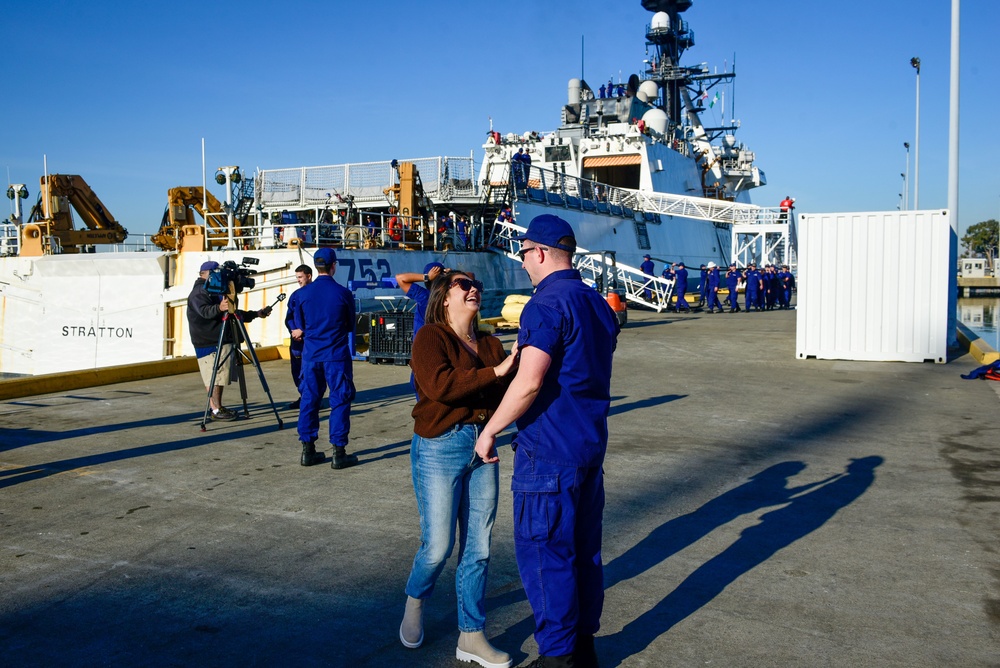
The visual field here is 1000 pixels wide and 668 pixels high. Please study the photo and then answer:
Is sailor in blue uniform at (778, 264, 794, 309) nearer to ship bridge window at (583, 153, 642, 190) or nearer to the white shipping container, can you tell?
ship bridge window at (583, 153, 642, 190)

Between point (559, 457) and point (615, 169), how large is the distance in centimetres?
3927

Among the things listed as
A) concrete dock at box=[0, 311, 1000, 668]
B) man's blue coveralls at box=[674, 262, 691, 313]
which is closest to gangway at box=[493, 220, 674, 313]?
man's blue coveralls at box=[674, 262, 691, 313]

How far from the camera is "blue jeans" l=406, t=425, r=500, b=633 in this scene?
339 cm

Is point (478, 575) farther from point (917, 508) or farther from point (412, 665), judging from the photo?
point (917, 508)

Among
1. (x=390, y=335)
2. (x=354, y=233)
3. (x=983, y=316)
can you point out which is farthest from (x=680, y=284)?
(x=390, y=335)

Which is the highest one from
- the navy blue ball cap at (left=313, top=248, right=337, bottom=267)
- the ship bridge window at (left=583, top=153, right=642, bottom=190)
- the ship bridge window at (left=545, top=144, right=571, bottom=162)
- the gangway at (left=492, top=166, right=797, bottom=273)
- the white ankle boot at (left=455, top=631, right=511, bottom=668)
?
the ship bridge window at (left=545, top=144, right=571, bottom=162)

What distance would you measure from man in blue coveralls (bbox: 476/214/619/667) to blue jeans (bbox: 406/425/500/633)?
21cm

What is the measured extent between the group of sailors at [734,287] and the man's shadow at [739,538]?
72.6 ft

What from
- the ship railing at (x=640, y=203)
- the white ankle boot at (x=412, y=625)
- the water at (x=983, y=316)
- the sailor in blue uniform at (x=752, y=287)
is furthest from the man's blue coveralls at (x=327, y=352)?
the sailor in blue uniform at (x=752, y=287)

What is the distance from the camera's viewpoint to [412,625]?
3.43 metres

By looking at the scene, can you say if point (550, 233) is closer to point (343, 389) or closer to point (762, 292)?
point (343, 389)

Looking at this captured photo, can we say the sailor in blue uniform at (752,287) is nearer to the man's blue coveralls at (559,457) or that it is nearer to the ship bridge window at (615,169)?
the ship bridge window at (615,169)

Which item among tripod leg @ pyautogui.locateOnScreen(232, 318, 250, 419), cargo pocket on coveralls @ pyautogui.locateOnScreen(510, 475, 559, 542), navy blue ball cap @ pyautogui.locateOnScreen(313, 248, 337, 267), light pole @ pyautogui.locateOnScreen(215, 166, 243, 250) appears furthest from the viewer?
light pole @ pyautogui.locateOnScreen(215, 166, 243, 250)

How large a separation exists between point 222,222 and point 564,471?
22.3 m
